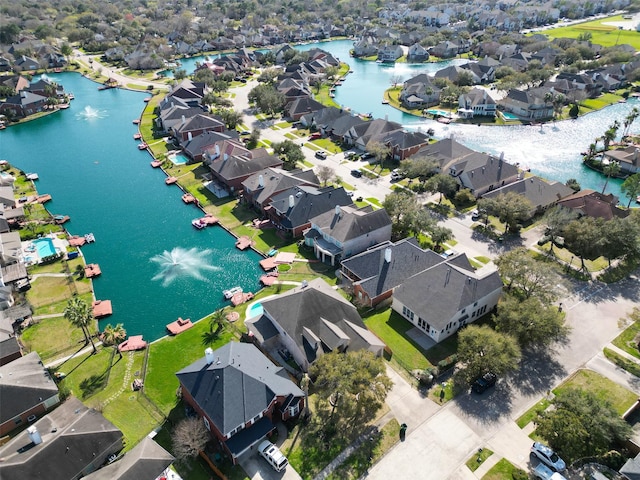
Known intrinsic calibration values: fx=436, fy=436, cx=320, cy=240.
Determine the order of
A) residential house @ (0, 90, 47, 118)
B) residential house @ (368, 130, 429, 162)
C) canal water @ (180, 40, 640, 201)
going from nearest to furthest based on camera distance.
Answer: canal water @ (180, 40, 640, 201)
residential house @ (368, 130, 429, 162)
residential house @ (0, 90, 47, 118)

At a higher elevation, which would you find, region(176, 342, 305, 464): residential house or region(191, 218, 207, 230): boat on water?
region(176, 342, 305, 464): residential house

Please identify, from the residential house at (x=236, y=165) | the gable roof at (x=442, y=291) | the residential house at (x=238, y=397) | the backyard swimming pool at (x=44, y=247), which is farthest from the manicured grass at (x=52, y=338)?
the gable roof at (x=442, y=291)

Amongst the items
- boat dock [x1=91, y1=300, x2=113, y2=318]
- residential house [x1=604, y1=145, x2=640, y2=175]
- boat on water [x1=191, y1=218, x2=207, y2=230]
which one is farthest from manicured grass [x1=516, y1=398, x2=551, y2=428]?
residential house [x1=604, y1=145, x2=640, y2=175]

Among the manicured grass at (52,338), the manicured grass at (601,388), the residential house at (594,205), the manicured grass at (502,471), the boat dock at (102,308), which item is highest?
the residential house at (594,205)

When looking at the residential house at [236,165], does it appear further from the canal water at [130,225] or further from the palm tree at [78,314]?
the palm tree at [78,314]

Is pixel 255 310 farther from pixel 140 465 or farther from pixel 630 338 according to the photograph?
pixel 630 338

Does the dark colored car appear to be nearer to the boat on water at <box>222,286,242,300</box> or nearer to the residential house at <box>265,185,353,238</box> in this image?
the boat on water at <box>222,286,242,300</box>

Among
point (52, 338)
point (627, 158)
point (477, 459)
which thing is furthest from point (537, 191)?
point (52, 338)
